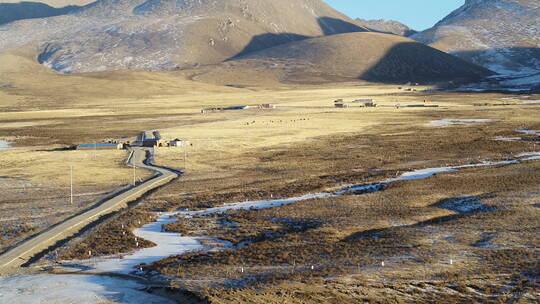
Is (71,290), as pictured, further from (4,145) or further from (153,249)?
(4,145)

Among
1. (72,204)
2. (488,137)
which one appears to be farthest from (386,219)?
(488,137)

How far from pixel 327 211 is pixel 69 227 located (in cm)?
1793

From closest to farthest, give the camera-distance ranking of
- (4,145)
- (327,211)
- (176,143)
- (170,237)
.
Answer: (170,237) → (327,211) → (176,143) → (4,145)

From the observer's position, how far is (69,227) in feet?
141

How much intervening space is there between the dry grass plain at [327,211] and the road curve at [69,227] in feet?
4.63

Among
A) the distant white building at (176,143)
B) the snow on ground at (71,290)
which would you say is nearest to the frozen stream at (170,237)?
the snow on ground at (71,290)

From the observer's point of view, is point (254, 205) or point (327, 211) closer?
point (327, 211)

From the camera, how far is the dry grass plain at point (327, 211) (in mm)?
30344

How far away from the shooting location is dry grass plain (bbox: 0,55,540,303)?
30344mm

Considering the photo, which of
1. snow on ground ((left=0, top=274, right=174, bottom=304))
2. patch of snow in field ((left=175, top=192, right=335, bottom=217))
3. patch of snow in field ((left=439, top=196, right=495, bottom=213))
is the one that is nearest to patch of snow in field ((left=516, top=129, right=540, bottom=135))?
patch of snow in field ((left=439, top=196, right=495, bottom=213))

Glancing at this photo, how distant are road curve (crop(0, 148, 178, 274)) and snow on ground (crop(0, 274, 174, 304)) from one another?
114 inches

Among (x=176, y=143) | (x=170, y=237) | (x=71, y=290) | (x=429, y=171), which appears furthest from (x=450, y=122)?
(x=71, y=290)

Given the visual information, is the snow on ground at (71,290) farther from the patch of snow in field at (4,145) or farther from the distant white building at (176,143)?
the patch of snow in field at (4,145)

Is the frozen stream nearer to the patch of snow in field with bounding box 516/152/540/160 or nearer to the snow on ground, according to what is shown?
the snow on ground
